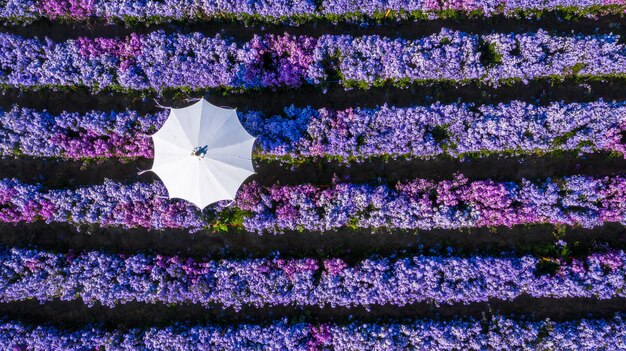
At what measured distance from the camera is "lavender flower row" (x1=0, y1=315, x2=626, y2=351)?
37.8ft

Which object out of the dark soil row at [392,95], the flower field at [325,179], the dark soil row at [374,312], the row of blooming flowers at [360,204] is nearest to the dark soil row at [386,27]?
the flower field at [325,179]

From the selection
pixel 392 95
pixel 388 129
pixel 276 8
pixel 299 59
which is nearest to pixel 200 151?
pixel 299 59

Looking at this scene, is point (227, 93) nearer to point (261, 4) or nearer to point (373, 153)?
point (261, 4)

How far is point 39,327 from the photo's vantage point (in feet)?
39.0

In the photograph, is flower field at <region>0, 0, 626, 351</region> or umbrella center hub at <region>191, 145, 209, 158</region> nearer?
umbrella center hub at <region>191, 145, 209, 158</region>

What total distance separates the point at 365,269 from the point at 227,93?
22.0ft

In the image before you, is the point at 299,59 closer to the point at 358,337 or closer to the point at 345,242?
the point at 345,242

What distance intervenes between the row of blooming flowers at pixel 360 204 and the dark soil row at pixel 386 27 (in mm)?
4568

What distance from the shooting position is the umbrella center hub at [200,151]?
30.7ft

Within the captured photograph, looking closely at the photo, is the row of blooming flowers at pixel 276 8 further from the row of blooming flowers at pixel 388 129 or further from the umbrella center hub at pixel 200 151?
the umbrella center hub at pixel 200 151

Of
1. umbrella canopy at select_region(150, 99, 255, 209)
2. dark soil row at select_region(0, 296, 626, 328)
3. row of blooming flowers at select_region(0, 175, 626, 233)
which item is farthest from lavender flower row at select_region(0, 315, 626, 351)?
umbrella canopy at select_region(150, 99, 255, 209)

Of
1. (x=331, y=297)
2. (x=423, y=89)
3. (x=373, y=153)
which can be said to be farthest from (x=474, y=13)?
(x=331, y=297)

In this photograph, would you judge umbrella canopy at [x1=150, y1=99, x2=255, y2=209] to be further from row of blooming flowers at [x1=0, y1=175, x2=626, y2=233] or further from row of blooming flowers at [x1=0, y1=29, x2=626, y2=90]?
row of blooming flowers at [x1=0, y1=29, x2=626, y2=90]

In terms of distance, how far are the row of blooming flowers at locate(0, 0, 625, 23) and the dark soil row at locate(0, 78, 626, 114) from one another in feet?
7.10
